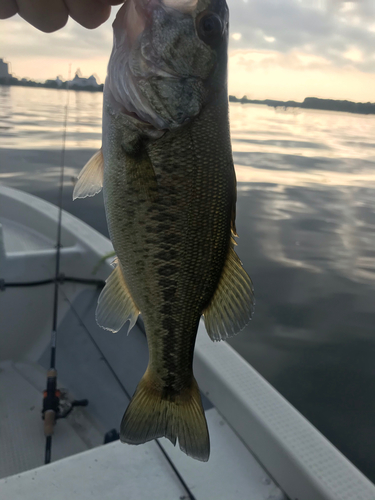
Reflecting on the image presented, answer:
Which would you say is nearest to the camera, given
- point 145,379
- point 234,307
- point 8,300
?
point 234,307

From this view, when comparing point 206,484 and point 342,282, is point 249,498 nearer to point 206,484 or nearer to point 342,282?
point 206,484

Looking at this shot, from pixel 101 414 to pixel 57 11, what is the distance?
2.78m

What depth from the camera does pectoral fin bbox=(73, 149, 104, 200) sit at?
1195mm

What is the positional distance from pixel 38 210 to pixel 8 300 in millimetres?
1574

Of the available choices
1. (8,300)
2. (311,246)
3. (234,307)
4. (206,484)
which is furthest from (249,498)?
(311,246)

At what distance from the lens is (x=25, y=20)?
1.41 m

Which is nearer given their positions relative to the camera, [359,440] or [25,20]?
[25,20]

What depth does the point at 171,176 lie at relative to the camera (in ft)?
3.51

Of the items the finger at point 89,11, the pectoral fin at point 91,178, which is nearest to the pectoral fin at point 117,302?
the pectoral fin at point 91,178

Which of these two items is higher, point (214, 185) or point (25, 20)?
point (25, 20)

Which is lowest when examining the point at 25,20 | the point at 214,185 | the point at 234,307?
the point at 234,307

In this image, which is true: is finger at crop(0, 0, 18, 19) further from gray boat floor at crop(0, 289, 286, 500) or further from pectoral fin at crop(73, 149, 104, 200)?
gray boat floor at crop(0, 289, 286, 500)

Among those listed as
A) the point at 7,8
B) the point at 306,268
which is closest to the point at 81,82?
the point at 7,8

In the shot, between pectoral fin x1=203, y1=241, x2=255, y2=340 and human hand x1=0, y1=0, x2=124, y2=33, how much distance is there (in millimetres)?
955
